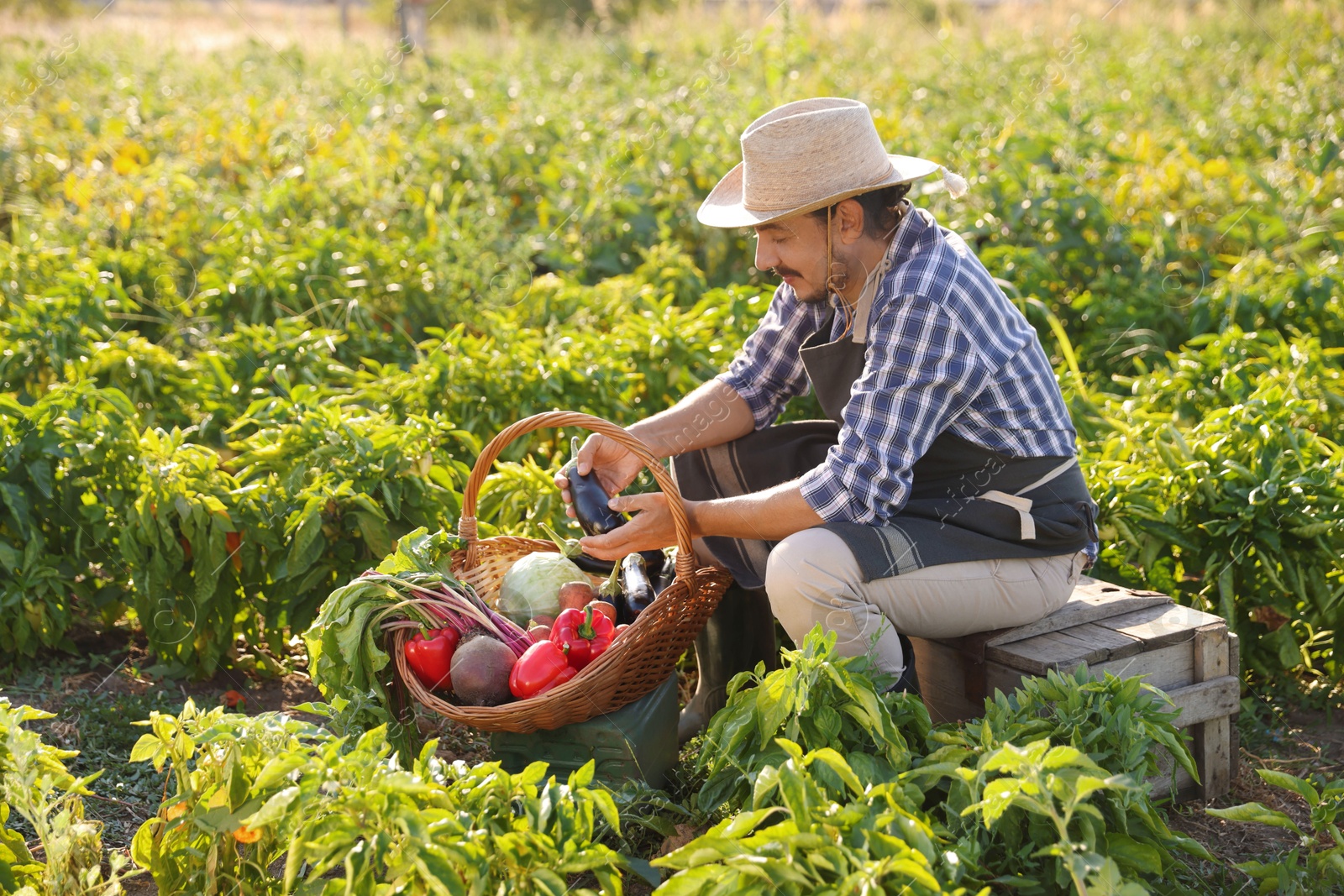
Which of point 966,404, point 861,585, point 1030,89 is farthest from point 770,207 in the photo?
point 1030,89

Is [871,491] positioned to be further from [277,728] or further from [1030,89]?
[1030,89]

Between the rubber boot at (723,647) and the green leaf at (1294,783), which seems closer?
the green leaf at (1294,783)

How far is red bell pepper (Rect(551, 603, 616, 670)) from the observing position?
7.17 feet

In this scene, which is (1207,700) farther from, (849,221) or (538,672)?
(538,672)

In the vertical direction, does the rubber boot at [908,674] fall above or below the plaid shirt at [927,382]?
below

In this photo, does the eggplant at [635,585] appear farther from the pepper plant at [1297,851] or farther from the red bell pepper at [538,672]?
the pepper plant at [1297,851]

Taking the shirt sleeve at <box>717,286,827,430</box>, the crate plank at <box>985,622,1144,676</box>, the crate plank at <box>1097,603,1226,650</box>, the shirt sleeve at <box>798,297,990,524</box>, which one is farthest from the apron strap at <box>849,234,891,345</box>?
the crate plank at <box>1097,603,1226,650</box>

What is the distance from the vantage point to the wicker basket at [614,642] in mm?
2053

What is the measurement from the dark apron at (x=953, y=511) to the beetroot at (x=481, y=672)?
56cm

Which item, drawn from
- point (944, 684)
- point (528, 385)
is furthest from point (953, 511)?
point (528, 385)

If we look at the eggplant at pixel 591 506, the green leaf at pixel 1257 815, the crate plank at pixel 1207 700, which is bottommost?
the crate plank at pixel 1207 700

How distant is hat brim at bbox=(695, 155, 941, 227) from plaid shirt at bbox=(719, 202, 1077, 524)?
0.29 feet

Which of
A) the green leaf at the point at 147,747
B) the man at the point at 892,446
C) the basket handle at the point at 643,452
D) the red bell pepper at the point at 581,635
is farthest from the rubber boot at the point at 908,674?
the green leaf at the point at 147,747

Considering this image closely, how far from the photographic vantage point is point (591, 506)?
94.3 inches
